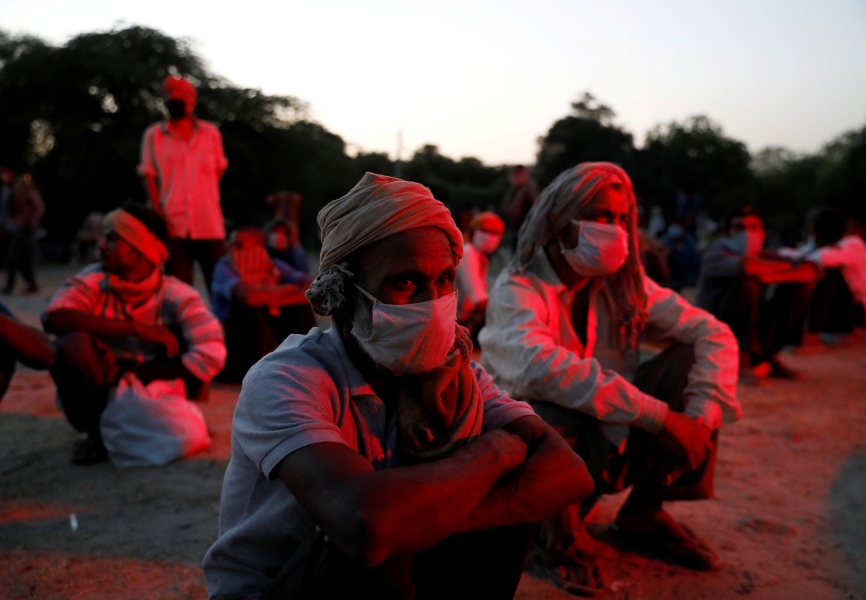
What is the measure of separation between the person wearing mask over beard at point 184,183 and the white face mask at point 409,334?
4.99m

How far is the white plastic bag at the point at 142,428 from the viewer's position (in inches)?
168

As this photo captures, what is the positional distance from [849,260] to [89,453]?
8741 mm

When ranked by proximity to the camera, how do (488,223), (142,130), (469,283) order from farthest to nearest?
(142,130)
(488,223)
(469,283)

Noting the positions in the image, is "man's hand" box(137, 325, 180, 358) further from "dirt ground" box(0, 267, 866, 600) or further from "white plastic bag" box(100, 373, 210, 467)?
"dirt ground" box(0, 267, 866, 600)

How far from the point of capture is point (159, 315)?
177 inches

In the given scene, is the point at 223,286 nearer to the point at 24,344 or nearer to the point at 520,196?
the point at 24,344

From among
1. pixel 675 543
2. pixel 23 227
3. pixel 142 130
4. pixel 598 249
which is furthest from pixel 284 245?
pixel 142 130

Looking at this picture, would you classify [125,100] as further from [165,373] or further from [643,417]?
[643,417]

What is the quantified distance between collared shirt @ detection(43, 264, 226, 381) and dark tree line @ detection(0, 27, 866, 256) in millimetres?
17038

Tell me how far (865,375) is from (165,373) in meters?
7.02

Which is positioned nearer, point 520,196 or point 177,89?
point 177,89

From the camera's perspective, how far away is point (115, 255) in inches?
167

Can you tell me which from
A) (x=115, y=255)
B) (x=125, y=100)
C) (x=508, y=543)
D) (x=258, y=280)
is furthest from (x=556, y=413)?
(x=125, y=100)

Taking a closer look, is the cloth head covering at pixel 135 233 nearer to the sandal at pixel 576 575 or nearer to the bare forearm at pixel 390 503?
the sandal at pixel 576 575
